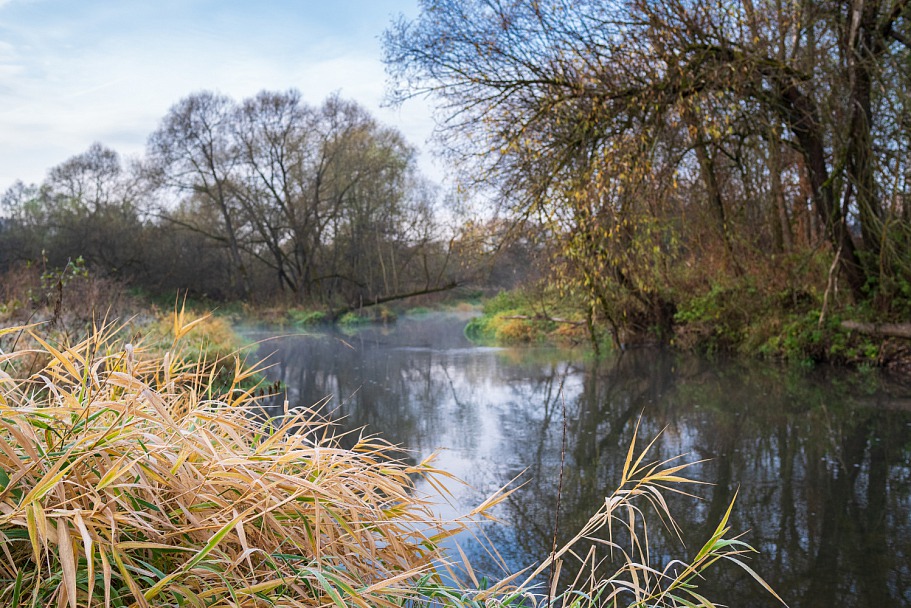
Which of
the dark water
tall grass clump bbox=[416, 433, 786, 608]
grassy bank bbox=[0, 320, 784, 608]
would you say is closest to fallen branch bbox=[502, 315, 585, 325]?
the dark water

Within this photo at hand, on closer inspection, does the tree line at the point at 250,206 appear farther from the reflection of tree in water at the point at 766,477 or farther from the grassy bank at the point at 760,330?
the reflection of tree in water at the point at 766,477

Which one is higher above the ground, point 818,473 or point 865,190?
point 865,190

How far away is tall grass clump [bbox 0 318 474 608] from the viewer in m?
1.18

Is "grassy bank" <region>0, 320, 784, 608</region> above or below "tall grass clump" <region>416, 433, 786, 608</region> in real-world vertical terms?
above

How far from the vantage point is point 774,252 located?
1050cm

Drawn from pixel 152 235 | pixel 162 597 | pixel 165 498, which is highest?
pixel 152 235

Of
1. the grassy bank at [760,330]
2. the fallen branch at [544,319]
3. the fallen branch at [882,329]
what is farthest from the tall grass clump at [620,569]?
the fallen branch at [544,319]

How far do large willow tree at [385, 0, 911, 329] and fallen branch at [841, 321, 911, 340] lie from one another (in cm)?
32

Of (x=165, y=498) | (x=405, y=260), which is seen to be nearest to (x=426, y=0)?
(x=165, y=498)

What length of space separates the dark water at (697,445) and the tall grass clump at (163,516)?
71 cm

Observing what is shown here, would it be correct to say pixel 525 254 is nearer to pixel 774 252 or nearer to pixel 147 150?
pixel 774 252

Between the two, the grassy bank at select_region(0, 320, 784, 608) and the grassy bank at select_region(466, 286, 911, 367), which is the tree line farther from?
the grassy bank at select_region(0, 320, 784, 608)

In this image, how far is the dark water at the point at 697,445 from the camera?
304 cm

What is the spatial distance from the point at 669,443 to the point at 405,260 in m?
17.1
